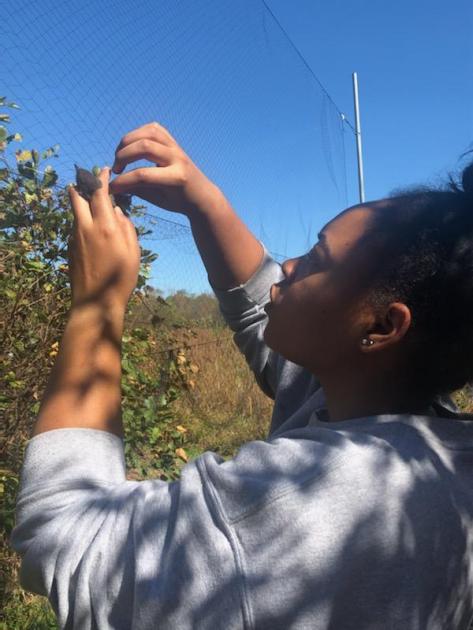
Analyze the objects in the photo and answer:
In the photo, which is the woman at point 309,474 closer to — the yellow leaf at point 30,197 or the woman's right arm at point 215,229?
the woman's right arm at point 215,229

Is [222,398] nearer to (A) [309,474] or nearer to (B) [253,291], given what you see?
(B) [253,291]

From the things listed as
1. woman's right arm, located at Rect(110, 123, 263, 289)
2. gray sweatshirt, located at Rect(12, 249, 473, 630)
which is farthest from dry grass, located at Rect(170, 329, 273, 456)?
gray sweatshirt, located at Rect(12, 249, 473, 630)

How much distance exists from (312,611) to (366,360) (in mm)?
417

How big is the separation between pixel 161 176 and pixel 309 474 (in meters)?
0.70

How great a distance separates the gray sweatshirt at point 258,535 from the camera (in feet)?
2.27

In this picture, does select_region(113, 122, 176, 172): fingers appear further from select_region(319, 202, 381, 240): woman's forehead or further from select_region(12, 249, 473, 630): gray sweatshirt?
select_region(12, 249, 473, 630): gray sweatshirt

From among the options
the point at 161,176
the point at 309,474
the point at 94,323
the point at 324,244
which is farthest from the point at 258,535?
the point at 161,176

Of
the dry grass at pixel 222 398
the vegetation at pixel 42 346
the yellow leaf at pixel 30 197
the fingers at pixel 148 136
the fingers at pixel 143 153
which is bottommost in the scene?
the dry grass at pixel 222 398

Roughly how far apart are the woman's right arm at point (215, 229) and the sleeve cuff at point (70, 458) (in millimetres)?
531

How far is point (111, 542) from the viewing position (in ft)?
2.38

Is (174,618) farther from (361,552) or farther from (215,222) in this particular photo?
(215,222)

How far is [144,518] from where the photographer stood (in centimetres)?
74

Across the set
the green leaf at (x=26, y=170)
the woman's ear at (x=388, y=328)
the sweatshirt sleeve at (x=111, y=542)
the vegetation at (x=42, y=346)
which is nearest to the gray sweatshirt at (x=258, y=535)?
the sweatshirt sleeve at (x=111, y=542)

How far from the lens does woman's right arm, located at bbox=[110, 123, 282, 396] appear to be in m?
1.20
